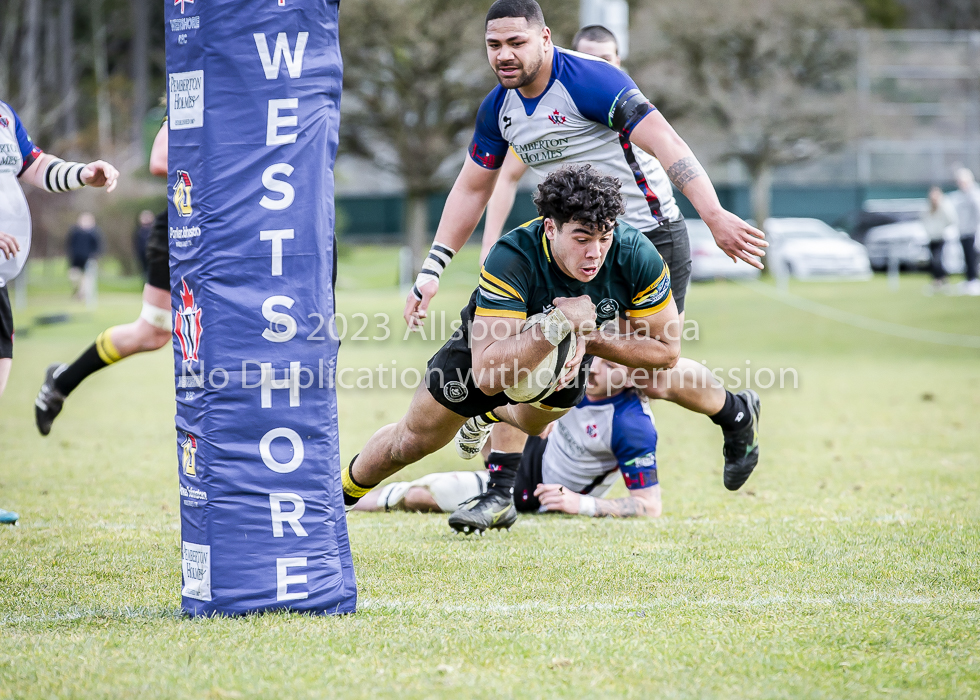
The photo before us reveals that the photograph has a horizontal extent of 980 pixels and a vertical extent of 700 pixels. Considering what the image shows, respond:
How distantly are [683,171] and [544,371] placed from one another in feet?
3.58

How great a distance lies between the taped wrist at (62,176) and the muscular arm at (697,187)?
290cm

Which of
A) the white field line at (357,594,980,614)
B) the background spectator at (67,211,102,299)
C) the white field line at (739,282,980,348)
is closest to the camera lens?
the white field line at (357,594,980,614)

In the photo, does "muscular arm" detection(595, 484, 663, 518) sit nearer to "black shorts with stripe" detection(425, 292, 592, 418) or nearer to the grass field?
the grass field

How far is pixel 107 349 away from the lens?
641 cm

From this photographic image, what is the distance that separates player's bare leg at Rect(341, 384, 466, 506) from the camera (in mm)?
4523

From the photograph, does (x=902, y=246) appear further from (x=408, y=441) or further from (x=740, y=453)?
(x=408, y=441)

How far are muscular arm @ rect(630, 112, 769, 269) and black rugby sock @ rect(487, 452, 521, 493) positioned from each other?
5.21ft

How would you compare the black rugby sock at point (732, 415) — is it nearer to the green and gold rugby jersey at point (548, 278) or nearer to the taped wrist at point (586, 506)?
the taped wrist at point (586, 506)

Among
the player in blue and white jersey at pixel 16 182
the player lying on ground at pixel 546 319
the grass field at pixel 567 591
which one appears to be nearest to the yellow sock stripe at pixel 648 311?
the player lying on ground at pixel 546 319

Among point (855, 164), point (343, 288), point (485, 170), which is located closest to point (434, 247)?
point (485, 170)

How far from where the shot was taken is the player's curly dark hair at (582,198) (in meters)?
3.87

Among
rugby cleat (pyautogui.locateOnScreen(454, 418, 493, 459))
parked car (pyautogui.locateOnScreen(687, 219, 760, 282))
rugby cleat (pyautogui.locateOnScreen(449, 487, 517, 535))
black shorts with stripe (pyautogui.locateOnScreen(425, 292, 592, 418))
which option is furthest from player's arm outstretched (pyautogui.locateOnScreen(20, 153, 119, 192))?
parked car (pyautogui.locateOnScreen(687, 219, 760, 282))

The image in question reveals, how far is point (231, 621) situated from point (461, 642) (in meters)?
0.81

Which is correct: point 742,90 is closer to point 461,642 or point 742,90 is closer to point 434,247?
point 434,247
